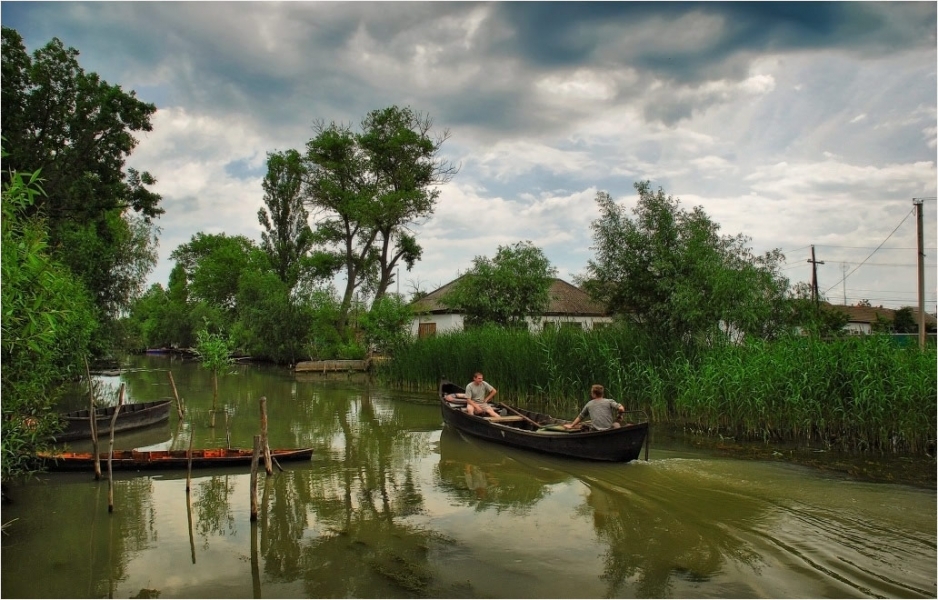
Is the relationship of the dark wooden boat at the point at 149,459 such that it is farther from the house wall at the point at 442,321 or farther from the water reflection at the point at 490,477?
the house wall at the point at 442,321

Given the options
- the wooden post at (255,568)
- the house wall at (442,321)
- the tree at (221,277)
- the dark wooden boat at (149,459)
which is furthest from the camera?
the tree at (221,277)

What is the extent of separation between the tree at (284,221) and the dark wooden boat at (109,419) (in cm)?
2942

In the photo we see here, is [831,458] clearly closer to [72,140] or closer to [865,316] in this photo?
[72,140]

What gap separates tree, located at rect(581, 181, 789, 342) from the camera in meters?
18.0

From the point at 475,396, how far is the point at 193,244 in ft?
212

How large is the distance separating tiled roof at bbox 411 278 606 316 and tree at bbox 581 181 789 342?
1377 centimetres

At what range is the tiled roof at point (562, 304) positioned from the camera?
3581 cm

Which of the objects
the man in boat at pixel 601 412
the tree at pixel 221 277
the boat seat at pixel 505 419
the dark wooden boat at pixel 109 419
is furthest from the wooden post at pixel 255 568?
the tree at pixel 221 277

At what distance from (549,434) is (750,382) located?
5.16m

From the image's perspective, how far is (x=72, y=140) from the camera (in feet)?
74.2

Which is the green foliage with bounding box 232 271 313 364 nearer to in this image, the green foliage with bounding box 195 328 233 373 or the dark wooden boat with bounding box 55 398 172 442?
the green foliage with bounding box 195 328 233 373

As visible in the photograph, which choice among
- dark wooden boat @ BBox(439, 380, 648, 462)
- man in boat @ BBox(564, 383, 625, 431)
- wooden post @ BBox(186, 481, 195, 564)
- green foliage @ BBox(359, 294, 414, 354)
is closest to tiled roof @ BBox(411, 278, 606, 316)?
green foliage @ BBox(359, 294, 414, 354)

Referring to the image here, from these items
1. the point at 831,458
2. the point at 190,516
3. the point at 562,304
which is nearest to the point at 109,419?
the point at 190,516

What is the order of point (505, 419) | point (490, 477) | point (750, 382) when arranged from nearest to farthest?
point (490, 477) < point (750, 382) < point (505, 419)
